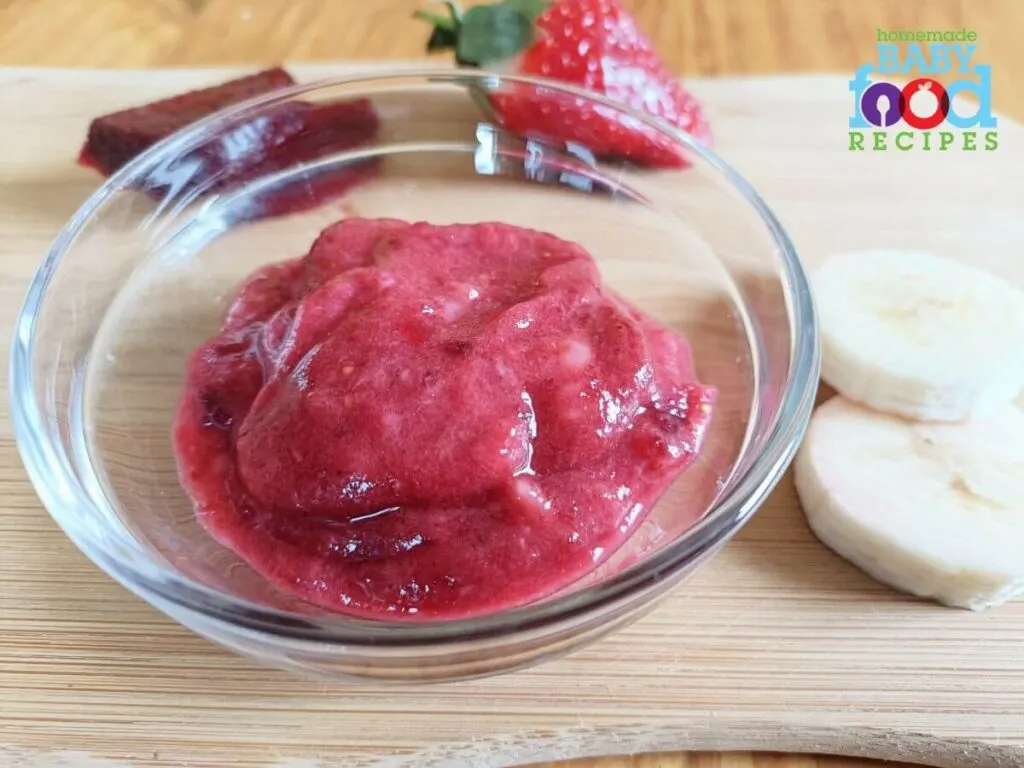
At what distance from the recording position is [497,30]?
2.05 metres

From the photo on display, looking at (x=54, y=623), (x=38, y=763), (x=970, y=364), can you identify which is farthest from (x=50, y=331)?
(x=970, y=364)

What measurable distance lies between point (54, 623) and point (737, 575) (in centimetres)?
96

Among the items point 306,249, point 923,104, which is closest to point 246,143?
point 306,249

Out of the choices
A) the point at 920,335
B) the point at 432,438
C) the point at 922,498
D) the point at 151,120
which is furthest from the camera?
the point at 151,120

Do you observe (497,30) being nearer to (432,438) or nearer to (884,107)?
(884,107)

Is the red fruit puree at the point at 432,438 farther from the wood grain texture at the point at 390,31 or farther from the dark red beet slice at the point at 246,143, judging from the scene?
the wood grain texture at the point at 390,31

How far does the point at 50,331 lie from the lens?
146cm

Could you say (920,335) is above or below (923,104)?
below

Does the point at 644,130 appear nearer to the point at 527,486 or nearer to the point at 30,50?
the point at 527,486

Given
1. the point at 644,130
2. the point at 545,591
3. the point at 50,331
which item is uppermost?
the point at 644,130

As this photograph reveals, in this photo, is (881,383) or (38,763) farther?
(881,383)

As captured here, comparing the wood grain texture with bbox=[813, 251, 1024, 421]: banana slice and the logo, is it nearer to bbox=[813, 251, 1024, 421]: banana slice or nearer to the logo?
the logo

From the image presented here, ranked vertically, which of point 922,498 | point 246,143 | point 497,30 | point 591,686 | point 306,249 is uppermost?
point 497,30

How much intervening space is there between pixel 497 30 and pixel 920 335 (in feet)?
3.48
